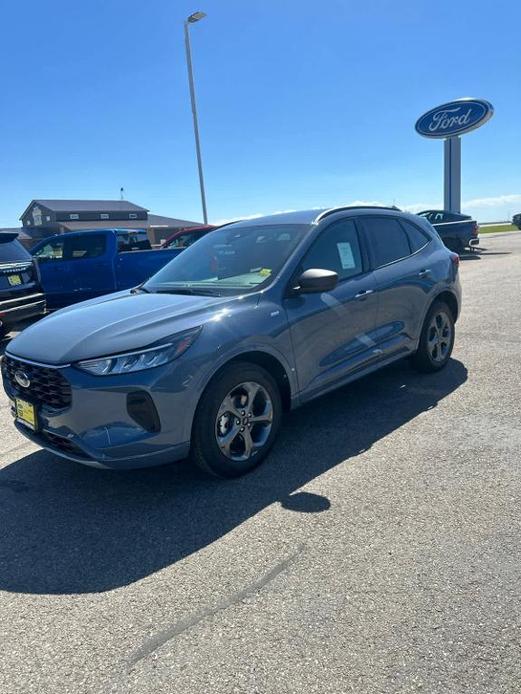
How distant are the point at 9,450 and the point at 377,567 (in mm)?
3069

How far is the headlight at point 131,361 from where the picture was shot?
3.00 meters

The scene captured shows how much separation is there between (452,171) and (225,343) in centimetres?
3068

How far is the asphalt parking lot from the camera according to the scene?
6.54ft

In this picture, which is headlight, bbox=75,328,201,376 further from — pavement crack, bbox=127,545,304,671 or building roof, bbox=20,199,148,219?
building roof, bbox=20,199,148,219

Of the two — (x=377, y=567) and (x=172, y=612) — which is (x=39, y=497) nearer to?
(x=172, y=612)

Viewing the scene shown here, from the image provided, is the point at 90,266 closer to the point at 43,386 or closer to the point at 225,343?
the point at 43,386

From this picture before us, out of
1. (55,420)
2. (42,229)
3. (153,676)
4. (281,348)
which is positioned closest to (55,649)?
(153,676)

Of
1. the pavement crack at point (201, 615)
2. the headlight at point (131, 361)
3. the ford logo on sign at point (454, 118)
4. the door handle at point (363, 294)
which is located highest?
the ford logo on sign at point (454, 118)

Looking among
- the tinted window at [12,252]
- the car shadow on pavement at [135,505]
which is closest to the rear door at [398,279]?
the car shadow on pavement at [135,505]

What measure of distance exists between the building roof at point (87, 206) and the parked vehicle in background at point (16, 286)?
46.0 metres

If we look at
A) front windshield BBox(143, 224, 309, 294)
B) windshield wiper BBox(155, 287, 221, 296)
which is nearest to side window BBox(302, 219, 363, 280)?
front windshield BBox(143, 224, 309, 294)

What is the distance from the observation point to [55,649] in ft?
7.07

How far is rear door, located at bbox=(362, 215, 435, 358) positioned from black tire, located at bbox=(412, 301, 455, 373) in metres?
0.18

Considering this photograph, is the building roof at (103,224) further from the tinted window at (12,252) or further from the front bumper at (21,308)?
the front bumper at (21,308)
